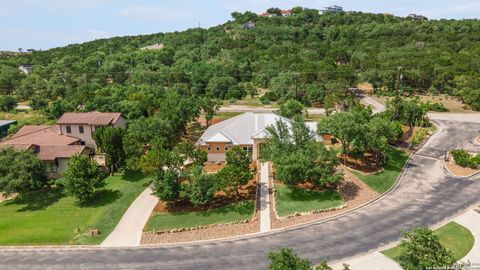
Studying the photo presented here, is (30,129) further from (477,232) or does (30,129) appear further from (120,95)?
(477,232)

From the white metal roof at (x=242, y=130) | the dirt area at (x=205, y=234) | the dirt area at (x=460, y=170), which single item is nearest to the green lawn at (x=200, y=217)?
the dirt area at (x=205, y=234)

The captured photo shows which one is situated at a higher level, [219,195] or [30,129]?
[30,129]

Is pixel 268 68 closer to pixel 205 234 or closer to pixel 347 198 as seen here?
pixel 347 198

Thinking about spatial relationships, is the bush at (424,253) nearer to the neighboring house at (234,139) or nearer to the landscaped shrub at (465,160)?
the neighboring house at (234,139)

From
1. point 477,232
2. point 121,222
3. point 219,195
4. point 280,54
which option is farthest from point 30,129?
point 280,54

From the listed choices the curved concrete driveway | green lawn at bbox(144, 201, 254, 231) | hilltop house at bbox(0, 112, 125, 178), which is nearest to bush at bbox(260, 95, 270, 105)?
hilltop house at bbox(0, 112, 125, 178)

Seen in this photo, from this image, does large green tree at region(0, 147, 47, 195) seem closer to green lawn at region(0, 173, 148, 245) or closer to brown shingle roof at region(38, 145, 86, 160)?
green lawn at region(0, 173, 148, 245)
